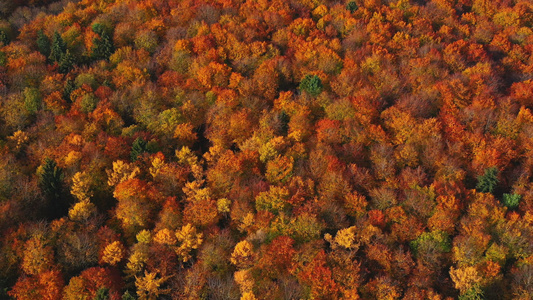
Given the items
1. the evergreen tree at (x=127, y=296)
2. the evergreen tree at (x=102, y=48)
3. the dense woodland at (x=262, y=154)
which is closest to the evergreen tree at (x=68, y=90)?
the dense woodland at (x=262, y=154)

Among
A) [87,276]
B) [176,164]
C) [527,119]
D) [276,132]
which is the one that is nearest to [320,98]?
[276,132]

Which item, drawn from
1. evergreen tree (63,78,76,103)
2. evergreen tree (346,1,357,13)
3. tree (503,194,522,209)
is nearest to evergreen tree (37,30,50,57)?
evergreen tree (63,78,76,103)

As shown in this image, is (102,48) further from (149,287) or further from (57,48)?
(149,287)

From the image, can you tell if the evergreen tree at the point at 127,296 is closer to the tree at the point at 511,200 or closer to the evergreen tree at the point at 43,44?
the tree at the point at 511,200

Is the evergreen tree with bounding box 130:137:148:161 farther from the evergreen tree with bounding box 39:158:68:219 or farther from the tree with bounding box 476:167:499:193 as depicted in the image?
the tree with bounding box 476:167:499:193

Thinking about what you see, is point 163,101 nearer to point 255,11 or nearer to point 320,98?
point 320,98
